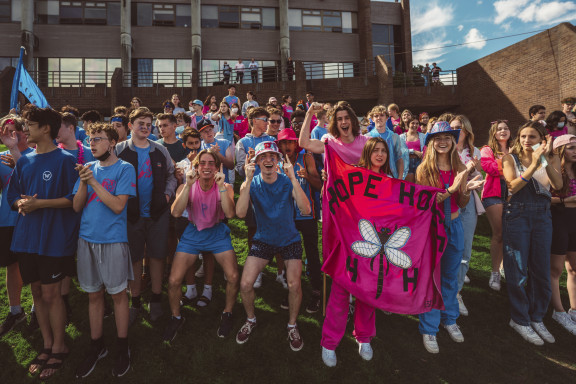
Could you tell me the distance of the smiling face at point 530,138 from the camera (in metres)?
3.93

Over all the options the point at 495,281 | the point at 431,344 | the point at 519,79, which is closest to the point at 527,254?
the point at 495,281

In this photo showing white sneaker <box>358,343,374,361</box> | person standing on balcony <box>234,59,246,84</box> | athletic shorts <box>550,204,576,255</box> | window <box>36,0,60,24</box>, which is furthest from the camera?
window <box>36,0,60,24</box>

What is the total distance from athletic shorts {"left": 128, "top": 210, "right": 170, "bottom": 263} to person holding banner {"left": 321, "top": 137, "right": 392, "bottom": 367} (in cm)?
233

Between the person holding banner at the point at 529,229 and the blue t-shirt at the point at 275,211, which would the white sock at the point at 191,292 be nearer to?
the blue t-shirt at the point at 275,211

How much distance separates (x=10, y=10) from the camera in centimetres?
2377

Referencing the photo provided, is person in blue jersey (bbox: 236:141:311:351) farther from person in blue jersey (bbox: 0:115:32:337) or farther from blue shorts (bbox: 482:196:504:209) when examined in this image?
blue shorts (bbox: 482:196:504:209)

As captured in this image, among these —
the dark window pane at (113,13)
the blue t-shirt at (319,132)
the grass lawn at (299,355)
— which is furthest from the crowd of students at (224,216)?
the dark window pane at (113,13)

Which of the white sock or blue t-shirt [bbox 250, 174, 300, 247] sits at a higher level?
blue t-shirt [bbox 250, 174, 300, 247]

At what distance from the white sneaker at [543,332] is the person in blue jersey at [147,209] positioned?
4995 mm

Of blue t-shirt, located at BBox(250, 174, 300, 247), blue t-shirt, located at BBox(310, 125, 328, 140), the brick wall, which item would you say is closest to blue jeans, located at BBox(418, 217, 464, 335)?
blue t-shirt, located at BBox(250, 174, 300, 247)

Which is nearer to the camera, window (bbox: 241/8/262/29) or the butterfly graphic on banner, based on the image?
the butterfly graphic on banner

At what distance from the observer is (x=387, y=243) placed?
340cm

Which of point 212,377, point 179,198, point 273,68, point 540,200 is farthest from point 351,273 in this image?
point 273,68

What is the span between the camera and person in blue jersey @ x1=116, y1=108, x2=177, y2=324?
4160mm
